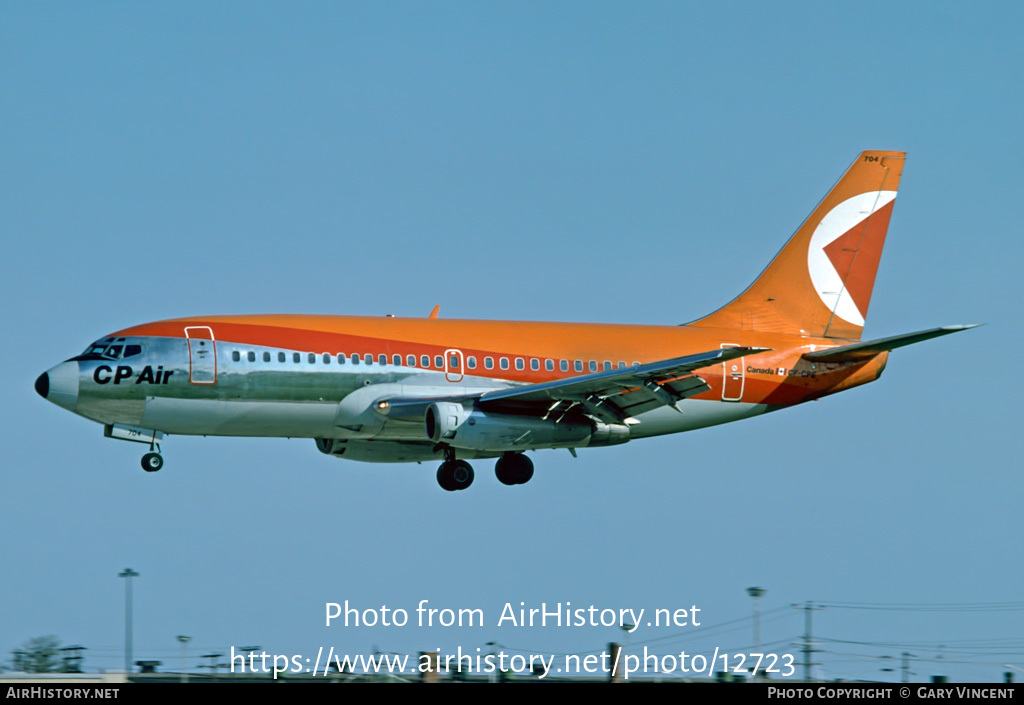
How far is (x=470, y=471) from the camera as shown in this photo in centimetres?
5469

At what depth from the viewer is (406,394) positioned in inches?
2018

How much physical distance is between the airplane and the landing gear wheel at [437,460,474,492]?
48mm

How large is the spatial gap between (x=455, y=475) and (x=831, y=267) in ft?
54.5

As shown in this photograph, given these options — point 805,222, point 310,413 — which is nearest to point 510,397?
point 310,413

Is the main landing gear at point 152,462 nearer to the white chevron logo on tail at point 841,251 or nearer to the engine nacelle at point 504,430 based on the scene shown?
the engine nacelle at point 504,430

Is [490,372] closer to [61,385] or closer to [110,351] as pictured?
[110,351]

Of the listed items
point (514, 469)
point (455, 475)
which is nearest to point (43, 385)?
point (455, 475)

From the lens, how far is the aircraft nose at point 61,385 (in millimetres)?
48406

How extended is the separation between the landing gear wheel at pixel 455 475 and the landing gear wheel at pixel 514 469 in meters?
1.19

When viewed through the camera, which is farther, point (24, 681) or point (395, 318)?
point (395, 318)

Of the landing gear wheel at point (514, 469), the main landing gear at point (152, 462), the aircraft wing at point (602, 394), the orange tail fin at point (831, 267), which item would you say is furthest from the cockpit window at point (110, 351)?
the orange tail fin at point (831, 267)

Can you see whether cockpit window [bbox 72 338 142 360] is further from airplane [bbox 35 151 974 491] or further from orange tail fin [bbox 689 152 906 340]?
orange tail fin [bbox 689 152 906 340]
